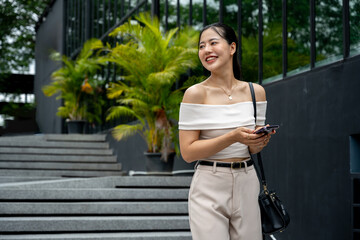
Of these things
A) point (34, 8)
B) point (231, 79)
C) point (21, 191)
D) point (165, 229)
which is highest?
point (34, 8)

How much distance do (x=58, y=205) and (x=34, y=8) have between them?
2645 centimetres

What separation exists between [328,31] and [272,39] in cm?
149

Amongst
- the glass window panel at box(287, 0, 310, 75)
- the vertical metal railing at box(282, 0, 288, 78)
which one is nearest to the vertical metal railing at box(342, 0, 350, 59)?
the glass window panel at box(287, 0, 310, 75)

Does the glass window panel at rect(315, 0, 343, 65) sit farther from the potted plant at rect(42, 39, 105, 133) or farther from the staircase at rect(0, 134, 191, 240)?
the potted plant at rect(42, 39, 105, 133)

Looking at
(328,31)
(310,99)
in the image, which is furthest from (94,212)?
(328,31)

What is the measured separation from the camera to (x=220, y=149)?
213 centimetres

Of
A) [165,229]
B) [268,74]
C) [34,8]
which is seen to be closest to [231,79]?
[165,229]

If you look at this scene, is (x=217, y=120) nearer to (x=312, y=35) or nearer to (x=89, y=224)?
(x=312, y=35)

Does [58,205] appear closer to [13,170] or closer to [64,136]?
[13,170]

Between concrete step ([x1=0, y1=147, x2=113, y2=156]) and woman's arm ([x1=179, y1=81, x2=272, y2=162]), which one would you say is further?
concrete step ([x1=0, y1=147, x2=113, y2=156])

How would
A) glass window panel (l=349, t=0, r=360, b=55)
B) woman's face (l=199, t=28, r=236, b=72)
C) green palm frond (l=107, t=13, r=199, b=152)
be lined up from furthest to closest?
green palm frond (l=107, t=13, r=199, b=152), glass window panel (l=349, t=0, r=360, b=55), woman's face (l=199, t=28, r=236, b=72)

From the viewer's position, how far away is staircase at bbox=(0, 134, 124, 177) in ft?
42.8

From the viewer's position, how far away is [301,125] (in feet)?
20.1

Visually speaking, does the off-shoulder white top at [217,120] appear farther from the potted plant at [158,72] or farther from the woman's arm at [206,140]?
the potted plant at [158,72]
